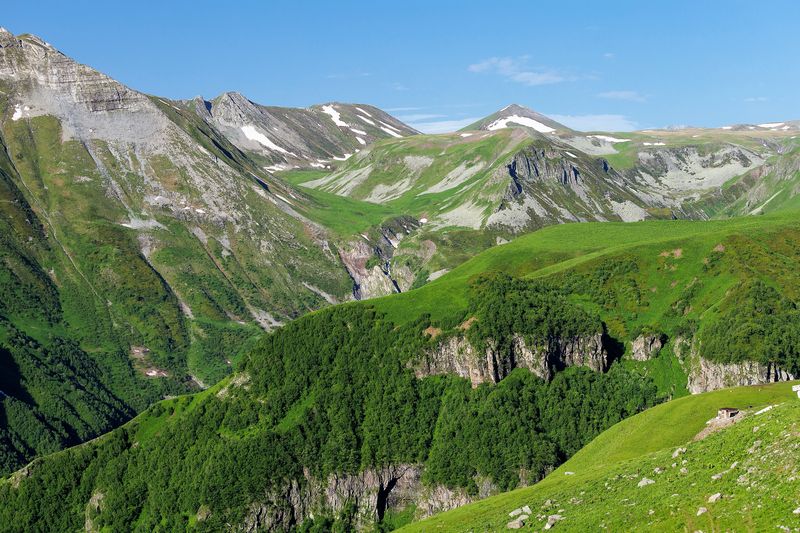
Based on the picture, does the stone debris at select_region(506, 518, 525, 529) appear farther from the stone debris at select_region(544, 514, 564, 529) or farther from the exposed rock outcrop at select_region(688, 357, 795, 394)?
the exposed rock outcrop at select_region(688, 357, 795, 394)

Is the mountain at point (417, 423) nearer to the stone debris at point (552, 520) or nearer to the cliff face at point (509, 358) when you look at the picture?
the cliff face at point (509, 358)

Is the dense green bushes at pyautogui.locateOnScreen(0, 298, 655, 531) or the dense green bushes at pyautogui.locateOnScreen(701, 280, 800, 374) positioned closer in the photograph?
the dense green bushes at pyautogui.locateOnScreen(701, 280, 800, 374)

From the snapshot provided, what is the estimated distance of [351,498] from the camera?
589 ft

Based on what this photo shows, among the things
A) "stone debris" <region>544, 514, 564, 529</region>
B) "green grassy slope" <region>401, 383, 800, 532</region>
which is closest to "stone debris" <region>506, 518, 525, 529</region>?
"green grassy slope" <region>401, 383, 800, 532</region>

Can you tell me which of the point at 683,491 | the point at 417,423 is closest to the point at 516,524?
the point at 683,491

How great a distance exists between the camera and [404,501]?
591 ft

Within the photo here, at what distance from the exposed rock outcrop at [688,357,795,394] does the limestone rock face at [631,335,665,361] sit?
12783 mm

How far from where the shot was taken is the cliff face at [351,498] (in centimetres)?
17588

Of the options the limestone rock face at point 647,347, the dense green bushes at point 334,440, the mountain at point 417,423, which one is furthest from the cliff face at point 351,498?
the limestone rock face at point 647,347

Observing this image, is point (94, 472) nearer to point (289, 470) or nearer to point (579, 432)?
point (289, 470)

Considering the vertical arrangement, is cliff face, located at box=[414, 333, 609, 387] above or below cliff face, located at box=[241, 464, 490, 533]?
above

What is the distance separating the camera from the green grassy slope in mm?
61562

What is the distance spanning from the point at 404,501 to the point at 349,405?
2567 cm

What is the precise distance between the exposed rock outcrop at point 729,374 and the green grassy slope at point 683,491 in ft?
189
